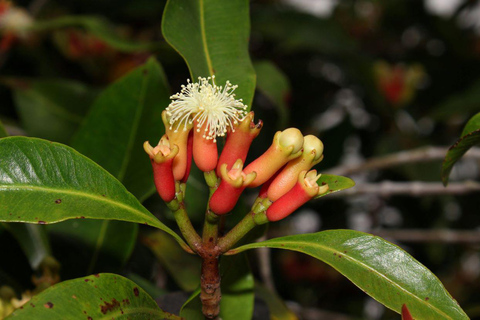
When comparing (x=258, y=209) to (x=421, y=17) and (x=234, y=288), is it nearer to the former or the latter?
(x=234, y=288)

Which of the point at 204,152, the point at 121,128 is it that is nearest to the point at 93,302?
the point at 204,152

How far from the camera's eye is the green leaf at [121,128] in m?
1.07

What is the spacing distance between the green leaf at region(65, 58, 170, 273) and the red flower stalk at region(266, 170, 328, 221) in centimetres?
43

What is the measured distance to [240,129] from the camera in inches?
29.1

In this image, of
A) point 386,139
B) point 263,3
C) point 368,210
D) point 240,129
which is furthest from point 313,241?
point 263,3

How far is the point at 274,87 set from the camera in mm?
1552

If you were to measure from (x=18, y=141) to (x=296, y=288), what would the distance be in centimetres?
210

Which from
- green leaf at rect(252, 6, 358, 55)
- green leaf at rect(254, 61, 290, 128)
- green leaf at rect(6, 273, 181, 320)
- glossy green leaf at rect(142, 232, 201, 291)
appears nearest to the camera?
green leaf at rect(6, 273, 181, 320)

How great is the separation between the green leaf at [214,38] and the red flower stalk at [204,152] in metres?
0.14

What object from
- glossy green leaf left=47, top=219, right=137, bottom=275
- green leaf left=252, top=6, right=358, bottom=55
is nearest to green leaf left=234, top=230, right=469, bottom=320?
glossy green leaf left=47, top=219, right=137, bottom=275

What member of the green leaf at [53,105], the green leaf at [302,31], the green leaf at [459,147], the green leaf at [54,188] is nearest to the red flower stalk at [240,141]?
the green leaf at [54,188]

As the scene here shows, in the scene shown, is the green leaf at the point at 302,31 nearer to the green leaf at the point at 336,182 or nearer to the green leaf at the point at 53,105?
the green leaf at the point at 53,105

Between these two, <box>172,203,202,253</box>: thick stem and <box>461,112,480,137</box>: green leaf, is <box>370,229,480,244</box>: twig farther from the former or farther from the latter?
<box>172,203,202,253</box>: thick stem

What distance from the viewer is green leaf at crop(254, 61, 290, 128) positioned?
1.52 metres
